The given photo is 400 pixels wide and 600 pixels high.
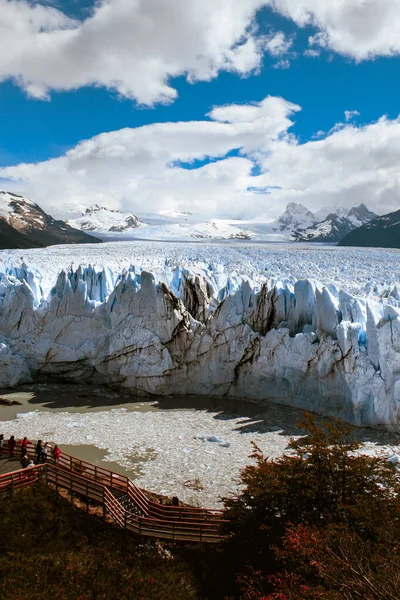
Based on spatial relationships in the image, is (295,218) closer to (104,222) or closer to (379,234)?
(104,222)

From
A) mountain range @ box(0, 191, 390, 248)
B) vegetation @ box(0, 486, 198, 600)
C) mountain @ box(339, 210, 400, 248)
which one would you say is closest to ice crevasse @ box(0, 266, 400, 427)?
vegetation @ box(0, 486, 198, 600)

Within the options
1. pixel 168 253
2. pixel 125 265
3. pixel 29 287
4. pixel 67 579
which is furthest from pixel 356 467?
pixel 168 253

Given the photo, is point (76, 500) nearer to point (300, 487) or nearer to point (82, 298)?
point (300, 487)

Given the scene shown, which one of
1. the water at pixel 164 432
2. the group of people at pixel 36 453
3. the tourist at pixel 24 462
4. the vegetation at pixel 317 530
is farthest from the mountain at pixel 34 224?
the vegetation at pixel 317 530

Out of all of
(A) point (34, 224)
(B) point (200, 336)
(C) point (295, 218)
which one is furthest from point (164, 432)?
(C) point (295, 218)

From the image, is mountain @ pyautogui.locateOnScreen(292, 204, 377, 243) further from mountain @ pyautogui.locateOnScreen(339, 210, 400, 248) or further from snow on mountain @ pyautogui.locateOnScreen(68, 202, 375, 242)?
mountain @ pyautogui.locateOnScreen(339, 210, 400, 248)

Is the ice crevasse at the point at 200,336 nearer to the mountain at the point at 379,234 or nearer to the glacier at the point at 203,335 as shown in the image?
the glacier at the point at 203,335
